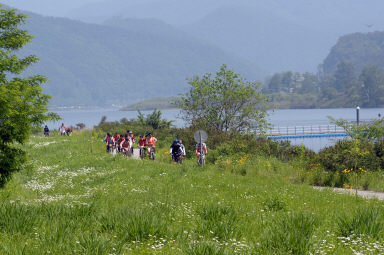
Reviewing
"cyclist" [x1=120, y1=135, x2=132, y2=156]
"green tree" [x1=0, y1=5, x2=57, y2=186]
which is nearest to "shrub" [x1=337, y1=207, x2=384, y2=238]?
"green tree" [x1=0, y1=5, x2=57, y2=186]

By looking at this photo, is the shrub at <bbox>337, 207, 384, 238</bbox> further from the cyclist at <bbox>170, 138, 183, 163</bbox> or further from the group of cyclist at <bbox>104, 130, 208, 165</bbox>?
the cyclist at <bbox>170, 138, 183, 163</bbox>

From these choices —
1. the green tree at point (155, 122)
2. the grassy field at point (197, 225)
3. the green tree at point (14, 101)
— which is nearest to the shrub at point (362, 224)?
the grassy field at point (197, 225)

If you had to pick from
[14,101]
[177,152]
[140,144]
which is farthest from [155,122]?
[14,101]

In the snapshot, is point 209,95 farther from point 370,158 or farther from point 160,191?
point 160,191

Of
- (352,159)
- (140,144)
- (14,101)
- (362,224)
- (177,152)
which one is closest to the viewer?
(362,224)

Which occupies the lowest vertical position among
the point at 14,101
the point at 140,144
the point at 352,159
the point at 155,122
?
the point at 352,159

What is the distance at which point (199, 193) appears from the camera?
1388cm

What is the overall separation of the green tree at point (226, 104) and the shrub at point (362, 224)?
103 ft

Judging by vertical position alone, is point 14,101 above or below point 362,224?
above

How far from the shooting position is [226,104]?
40.4 meters

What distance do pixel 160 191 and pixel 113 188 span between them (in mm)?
2441

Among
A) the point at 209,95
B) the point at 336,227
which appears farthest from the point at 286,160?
the point at 336,227

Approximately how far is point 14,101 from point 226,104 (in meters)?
28.2

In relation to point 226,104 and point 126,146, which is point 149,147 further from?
point 226,104
